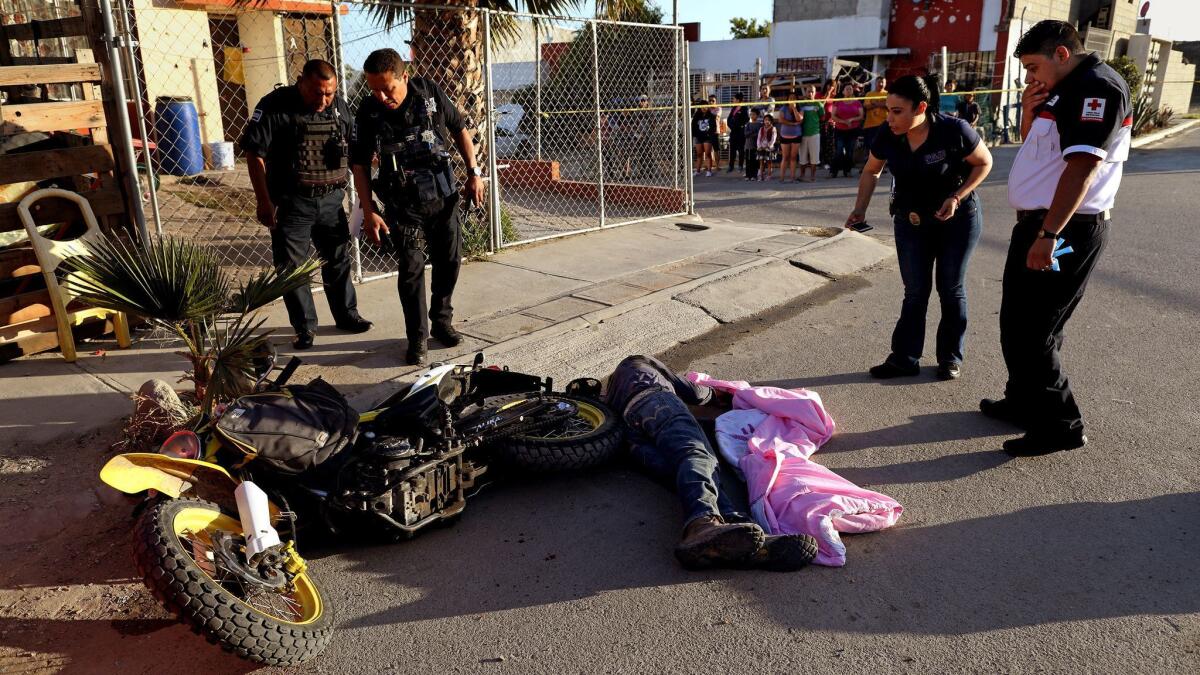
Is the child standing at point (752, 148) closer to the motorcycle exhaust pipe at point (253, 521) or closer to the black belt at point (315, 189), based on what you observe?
the black belt at point (315, 189)

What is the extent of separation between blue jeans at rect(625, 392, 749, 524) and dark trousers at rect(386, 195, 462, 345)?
6.15ft

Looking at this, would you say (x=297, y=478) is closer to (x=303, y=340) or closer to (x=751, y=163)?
(x=303, y=340)

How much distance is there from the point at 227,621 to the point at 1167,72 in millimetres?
33621

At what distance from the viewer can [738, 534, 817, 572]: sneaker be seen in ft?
10.8

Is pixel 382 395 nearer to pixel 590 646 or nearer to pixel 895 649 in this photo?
pixel 590 646

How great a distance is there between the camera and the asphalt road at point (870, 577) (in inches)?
113

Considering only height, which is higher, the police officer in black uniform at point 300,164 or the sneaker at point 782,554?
the police officer in black uniform at point 300,164

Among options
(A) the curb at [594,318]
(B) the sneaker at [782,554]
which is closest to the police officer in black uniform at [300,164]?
(A) the curb at [594,318]

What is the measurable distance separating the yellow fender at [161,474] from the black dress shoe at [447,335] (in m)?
2.75

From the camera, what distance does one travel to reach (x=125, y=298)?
13.0ft

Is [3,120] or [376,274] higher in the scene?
[3,120]

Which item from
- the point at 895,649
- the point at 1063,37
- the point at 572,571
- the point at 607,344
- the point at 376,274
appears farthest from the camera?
the point at 376,274

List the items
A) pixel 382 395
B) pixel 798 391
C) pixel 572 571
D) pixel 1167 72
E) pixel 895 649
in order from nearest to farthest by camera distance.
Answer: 1. pixel 895 649
2. pixel 572 571
3. pixel 798 391
4. pixel 382 395
5. pixel 1167 72

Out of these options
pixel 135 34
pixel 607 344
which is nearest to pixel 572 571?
pixel 607 344
